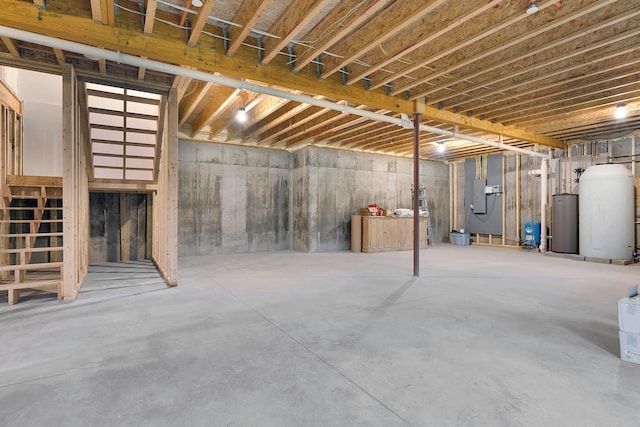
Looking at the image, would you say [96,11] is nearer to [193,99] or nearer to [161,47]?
[161,47]

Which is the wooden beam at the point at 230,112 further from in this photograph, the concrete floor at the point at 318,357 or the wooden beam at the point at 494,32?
the concrete floor at the point at 318,357

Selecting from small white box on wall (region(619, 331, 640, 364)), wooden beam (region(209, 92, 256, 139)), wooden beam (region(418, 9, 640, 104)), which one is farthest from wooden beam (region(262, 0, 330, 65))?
small white box on wall (region(619, 331, 640, 364))

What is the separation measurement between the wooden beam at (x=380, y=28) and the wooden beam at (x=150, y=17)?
2.08m

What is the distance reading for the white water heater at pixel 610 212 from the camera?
7105 mm

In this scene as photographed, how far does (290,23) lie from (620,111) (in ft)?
21.9

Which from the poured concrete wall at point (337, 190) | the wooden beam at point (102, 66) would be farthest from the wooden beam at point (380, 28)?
the poured concrete wall at point (337, 190)

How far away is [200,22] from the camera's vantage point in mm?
3232

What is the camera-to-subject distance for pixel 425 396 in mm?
1965

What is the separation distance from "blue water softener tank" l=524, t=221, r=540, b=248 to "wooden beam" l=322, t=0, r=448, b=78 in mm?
7822

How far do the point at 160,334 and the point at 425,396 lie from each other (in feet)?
7.47

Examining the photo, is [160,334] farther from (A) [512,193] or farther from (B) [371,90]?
(A) [512,193]

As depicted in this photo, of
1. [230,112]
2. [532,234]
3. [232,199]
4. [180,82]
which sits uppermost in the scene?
[230,112]

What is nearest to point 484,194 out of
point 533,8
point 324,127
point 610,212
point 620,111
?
point 610,212

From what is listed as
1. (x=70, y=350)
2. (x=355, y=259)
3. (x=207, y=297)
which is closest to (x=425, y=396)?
(x=70, y=350)
